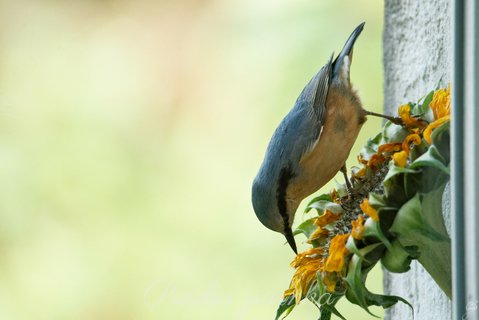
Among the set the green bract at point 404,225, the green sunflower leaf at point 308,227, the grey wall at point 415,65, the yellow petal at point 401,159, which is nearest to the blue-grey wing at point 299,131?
the grey wall at point 415,65

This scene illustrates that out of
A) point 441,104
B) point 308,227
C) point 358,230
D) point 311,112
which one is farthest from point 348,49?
point 358,230

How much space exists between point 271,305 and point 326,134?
507mm

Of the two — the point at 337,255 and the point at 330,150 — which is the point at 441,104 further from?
the point at 330,150

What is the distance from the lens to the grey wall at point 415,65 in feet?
4.47

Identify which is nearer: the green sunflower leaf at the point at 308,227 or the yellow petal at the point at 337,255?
the yellow petal at the point at 337,255

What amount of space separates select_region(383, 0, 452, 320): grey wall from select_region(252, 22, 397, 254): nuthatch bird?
10 centimetres

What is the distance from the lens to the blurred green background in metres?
2.40

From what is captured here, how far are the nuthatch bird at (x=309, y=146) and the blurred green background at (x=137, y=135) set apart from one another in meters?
0.32

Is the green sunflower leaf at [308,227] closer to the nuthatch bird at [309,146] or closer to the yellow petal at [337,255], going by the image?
the yellow petal at [337,255]

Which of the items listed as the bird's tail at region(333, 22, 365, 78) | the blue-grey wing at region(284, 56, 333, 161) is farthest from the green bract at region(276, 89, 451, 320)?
the bird's tail at region(333, 22, 365, 78)

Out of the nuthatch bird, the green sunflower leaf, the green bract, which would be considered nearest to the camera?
the green bract

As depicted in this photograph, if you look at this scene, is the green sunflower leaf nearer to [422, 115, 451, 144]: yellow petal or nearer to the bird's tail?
[422, 115, 451, 144]: yellow petal

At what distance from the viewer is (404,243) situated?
966 mm

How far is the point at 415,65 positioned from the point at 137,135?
3.77 feet
